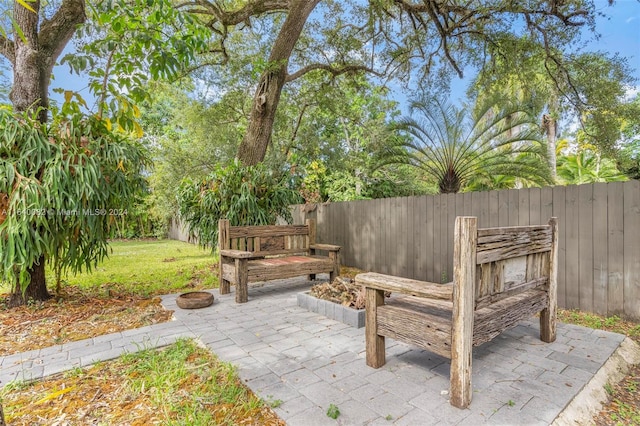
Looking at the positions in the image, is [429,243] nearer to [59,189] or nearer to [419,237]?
[419,237]

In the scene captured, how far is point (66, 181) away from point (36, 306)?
5.17 ft

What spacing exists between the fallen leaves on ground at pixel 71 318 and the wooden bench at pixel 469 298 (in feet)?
7.70

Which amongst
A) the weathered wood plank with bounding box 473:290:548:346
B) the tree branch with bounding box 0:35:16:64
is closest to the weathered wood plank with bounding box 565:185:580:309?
the weathered wood plank with bounding box 473:290:548:346

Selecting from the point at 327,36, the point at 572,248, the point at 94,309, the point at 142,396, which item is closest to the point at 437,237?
the point at 572,248

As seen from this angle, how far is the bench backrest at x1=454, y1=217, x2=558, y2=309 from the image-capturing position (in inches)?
69.5

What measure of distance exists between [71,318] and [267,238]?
91.3 inches

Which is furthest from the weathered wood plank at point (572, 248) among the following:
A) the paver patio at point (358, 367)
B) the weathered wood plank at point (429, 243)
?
the weathered wood plank at point (429, 243)

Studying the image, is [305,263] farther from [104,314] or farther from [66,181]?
[66,181]

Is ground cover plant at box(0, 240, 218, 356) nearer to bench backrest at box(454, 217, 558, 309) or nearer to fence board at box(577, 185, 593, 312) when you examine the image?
bench backrest at box(454, 217, 558, 309)

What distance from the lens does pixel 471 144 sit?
23.3ft

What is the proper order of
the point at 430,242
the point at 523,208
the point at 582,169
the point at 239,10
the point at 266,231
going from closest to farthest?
1. the point at 523,208
2. the point at 266,231
3. the point at 430,242
4. the point at 239,10
5. the point at 582,169

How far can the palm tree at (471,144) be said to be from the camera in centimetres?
636

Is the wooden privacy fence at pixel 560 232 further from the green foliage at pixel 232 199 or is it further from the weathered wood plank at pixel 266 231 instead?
the green foliage at pixel 232 199

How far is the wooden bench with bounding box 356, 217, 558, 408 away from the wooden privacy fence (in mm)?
1113
